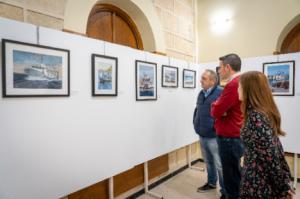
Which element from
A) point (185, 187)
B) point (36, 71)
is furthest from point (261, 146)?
point (185, 187)

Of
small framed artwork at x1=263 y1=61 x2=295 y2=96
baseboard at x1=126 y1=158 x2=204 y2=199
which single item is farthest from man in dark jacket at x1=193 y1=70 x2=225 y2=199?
small framed artwork at x1=263 y1=61 x2=295 y2=96

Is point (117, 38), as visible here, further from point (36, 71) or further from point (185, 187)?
point (185, 187)

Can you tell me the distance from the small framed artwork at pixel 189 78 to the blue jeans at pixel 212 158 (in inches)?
38.2

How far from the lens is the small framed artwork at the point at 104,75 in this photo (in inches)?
80.8

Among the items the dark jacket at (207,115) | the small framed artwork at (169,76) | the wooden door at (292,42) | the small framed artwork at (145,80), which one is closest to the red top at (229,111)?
the dark jacket at (207,115)

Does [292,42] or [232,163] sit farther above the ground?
[292,42]

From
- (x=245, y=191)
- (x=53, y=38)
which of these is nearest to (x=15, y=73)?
(x=53, y=38)

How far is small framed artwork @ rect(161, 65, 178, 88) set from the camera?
3006 millimetres

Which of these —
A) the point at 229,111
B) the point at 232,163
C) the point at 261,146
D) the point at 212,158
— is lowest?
the point at 212,158

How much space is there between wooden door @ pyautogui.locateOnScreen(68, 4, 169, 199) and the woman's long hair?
1.81m

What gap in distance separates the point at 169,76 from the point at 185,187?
1.59 metres

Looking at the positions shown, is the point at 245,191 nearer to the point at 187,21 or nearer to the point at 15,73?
the point at 15,73

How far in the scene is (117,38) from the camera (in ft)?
9.68

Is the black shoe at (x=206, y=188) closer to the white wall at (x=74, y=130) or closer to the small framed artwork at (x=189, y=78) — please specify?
the white wall at (x=74, y=130)
